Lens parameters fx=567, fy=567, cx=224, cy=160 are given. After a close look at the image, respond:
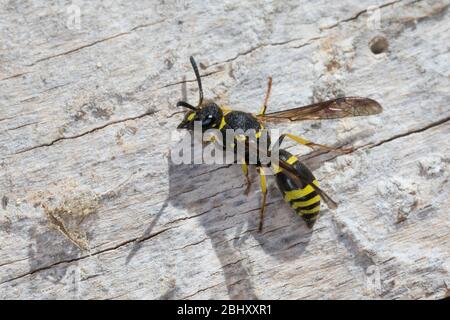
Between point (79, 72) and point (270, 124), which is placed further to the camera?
point (270, 124)

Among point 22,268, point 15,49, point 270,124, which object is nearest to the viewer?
point 22,268

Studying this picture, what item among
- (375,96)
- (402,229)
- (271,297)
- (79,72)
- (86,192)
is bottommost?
(271,297)

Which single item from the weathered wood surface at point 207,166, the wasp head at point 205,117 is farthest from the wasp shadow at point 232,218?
the wasp head at point 205,117

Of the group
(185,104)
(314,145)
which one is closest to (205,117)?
(185,104)

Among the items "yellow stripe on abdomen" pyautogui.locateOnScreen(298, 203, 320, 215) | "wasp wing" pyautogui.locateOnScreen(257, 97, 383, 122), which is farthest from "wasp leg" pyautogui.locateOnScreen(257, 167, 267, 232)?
"wasp wing" pyautogui.locateOnScreen(257, 97, 383, 122)

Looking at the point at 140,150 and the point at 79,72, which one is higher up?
the point at 79,72

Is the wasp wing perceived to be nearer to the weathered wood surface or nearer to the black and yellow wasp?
the black and yellow wasp

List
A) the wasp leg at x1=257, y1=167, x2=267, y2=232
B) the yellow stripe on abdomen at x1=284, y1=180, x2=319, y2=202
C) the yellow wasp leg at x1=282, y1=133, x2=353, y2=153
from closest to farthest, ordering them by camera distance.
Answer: the yellow stripe on abdomen at x1=284, y1=180, x2=319, y2=202 → the wasp leg at x1=257, y1=167, x2=267, y2=232 → the yellow wasp leg at x1=282, y1=133, x2=353, y2=153

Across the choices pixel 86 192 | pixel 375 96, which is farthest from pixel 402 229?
pixel 86 192

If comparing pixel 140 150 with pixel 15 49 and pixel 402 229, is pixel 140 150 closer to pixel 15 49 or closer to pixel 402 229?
pixel 15 49
